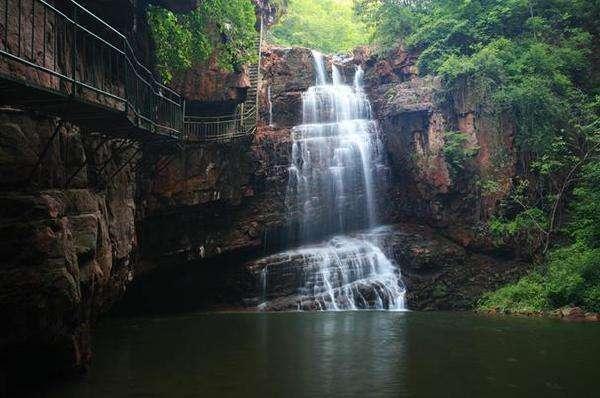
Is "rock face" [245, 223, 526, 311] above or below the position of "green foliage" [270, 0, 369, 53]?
below

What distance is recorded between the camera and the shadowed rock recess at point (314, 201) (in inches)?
874

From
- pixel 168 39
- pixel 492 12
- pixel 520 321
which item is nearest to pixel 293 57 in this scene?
pixel 492 12

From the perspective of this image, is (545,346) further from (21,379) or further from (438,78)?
(438,78)

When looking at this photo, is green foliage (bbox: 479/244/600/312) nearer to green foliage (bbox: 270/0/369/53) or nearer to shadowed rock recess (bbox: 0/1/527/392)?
shadowed rock recess (bbox: 0/1/527/392)

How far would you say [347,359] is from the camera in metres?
11.7

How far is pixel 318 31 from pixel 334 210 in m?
31.5

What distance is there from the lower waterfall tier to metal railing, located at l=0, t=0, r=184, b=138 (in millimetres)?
9935

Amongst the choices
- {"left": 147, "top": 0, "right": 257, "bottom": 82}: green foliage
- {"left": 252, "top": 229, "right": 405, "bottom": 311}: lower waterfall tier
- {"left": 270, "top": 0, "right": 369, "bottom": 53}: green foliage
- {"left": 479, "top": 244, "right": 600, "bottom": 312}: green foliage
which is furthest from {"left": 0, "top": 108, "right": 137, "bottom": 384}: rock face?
{"left": 270, "top": 0, "right": 369, "bottom": 53}: green foliage

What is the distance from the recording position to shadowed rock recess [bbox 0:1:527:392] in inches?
874

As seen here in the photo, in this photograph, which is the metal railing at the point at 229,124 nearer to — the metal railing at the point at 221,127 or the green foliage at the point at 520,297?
the metal railing at the point at 221,127

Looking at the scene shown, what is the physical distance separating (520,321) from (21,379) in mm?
15838

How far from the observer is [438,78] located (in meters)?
28.2

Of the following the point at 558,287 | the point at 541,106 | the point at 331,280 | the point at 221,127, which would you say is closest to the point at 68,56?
the point at 221,127

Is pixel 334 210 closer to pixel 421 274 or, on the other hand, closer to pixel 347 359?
pixel 421 274
